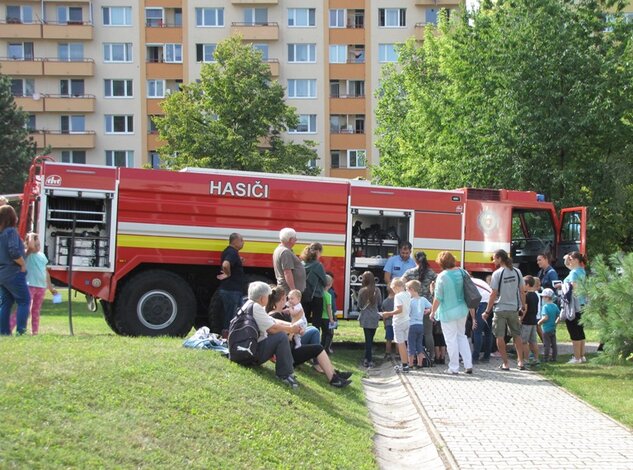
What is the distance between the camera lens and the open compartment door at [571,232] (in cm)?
1734

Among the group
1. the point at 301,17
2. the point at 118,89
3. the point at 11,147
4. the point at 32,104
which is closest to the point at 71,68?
the point at 118,89

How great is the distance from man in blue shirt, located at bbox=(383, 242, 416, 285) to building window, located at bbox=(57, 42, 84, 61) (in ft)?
148

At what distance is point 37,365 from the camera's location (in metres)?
7.63

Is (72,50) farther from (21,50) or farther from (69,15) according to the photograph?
(21,50)

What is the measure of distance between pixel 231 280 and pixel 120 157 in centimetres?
4295

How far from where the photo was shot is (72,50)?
182 feet

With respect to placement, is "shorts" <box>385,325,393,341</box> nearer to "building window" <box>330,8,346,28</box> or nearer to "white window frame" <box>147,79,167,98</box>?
"white window frame" <box>147,79,167,98</box>

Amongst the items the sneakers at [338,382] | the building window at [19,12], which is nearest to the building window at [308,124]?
the building window at [19,12]

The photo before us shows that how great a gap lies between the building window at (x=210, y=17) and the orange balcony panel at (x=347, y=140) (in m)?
10.5

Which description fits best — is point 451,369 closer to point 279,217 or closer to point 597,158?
point 279,217

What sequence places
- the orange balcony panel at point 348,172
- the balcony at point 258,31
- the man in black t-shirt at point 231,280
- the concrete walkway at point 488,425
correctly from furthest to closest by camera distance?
the orange balcony panel at point 348,172, the balcony at point 258,31, the man in black t-shirt at point 231,280, the concrete walkway at point 488,425

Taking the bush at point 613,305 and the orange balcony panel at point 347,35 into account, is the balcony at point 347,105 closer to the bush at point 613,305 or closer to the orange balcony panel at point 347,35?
the orange balcony panel at point 347,35

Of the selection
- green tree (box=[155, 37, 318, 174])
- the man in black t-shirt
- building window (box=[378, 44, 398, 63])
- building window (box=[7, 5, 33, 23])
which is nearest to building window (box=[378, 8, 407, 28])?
building window (box=[378, 44, 398, 63])

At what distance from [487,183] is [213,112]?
61.0ft
